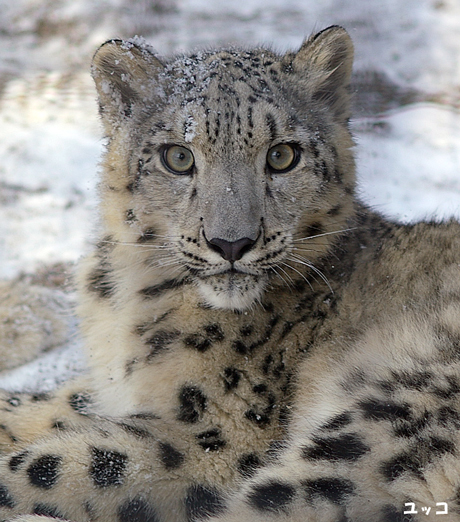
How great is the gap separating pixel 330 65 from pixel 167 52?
200 centimetres

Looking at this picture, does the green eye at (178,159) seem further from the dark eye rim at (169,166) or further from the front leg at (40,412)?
the front leg at (40,412)

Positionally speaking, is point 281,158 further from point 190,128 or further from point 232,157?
point 190,128

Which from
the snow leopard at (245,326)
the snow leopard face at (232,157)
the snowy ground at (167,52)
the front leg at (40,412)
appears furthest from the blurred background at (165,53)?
the front leg at (40,412)

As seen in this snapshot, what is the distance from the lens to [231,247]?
8.16 ft

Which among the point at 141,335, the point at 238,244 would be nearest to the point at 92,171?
the point at 141,335

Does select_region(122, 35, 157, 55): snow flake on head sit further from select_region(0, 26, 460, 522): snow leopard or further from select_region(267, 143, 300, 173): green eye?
select_region(267, 143, 300, 173): green eye

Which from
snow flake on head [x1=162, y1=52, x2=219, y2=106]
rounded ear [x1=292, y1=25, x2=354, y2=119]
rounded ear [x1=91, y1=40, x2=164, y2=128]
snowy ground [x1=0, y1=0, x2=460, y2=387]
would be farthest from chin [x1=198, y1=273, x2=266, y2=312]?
snowy ground [x1=0, y1=0, x2=460, y2=387]

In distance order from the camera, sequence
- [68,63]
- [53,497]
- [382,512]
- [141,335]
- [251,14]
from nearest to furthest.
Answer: [382,512]
[53,497]
[141,335]
[68,63]
[251,14]

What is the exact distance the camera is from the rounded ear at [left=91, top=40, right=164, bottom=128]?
3.02 m

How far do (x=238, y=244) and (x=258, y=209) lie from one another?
22 cm

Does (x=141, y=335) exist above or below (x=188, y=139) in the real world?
below

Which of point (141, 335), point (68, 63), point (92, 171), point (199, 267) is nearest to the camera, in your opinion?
point (199, 267)

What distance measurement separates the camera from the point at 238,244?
2.49 m

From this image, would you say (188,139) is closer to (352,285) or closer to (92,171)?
(352,285)
